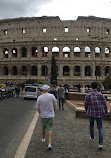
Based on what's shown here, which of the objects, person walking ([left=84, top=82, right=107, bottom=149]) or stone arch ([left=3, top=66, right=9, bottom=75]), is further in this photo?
stone arch ([left=3, top=66, right=9, bottom=75])

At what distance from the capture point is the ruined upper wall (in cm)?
4031

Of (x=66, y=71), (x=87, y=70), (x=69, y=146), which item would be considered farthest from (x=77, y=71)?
(x=69, y=146)

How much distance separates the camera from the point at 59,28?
1588 inches

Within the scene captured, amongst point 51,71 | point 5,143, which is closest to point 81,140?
point 5,143

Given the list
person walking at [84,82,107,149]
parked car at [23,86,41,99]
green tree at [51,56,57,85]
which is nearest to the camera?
person walking at [84,82,107,149]

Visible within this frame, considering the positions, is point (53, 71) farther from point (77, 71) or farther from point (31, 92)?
point (31, 92)

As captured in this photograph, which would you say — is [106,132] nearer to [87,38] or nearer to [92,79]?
[92,79]

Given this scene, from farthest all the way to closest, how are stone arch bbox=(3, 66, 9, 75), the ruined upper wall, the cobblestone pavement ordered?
stone arch bbox=(3, 66, 9, 75)
the ruined upper wall
the cobblestone pavement

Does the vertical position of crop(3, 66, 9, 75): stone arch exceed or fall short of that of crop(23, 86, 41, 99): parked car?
it exceeds it

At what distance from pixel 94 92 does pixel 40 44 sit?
36946 mm

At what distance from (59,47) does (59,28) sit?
14.9 ft

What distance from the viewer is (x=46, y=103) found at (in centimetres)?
450

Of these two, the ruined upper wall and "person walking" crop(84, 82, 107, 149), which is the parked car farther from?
the ruined upper wall

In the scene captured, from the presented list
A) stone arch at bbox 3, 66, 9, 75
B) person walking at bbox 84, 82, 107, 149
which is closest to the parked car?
person walking at bbox 84, 82, 107, 149
